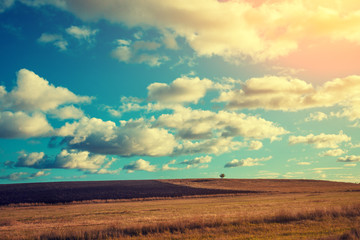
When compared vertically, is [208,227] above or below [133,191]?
above

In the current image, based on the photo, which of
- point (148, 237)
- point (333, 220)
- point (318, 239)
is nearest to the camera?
point (318, 239)

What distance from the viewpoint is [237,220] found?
850 inches

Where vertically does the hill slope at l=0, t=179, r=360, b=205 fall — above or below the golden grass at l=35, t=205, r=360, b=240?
below

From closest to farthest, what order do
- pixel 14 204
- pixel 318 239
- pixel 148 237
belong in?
pixel 318 239 → pixel 148 237 → pixel 14 204

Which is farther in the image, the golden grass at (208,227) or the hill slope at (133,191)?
the hill slope at (133,191)

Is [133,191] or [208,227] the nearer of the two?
[208,227]

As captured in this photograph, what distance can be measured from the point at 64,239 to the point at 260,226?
39.2 ft

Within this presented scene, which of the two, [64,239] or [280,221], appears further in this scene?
[280,221]

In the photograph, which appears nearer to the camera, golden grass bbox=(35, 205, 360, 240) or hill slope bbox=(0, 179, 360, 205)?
golden grass bbox=(35, 205, 360, 240)

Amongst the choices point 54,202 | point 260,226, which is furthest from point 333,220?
point 54,202

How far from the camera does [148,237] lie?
18.2 metres

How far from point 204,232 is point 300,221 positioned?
726 centimetres

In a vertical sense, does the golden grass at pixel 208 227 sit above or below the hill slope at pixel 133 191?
above

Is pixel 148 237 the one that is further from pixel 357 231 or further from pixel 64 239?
pixel 357 231
